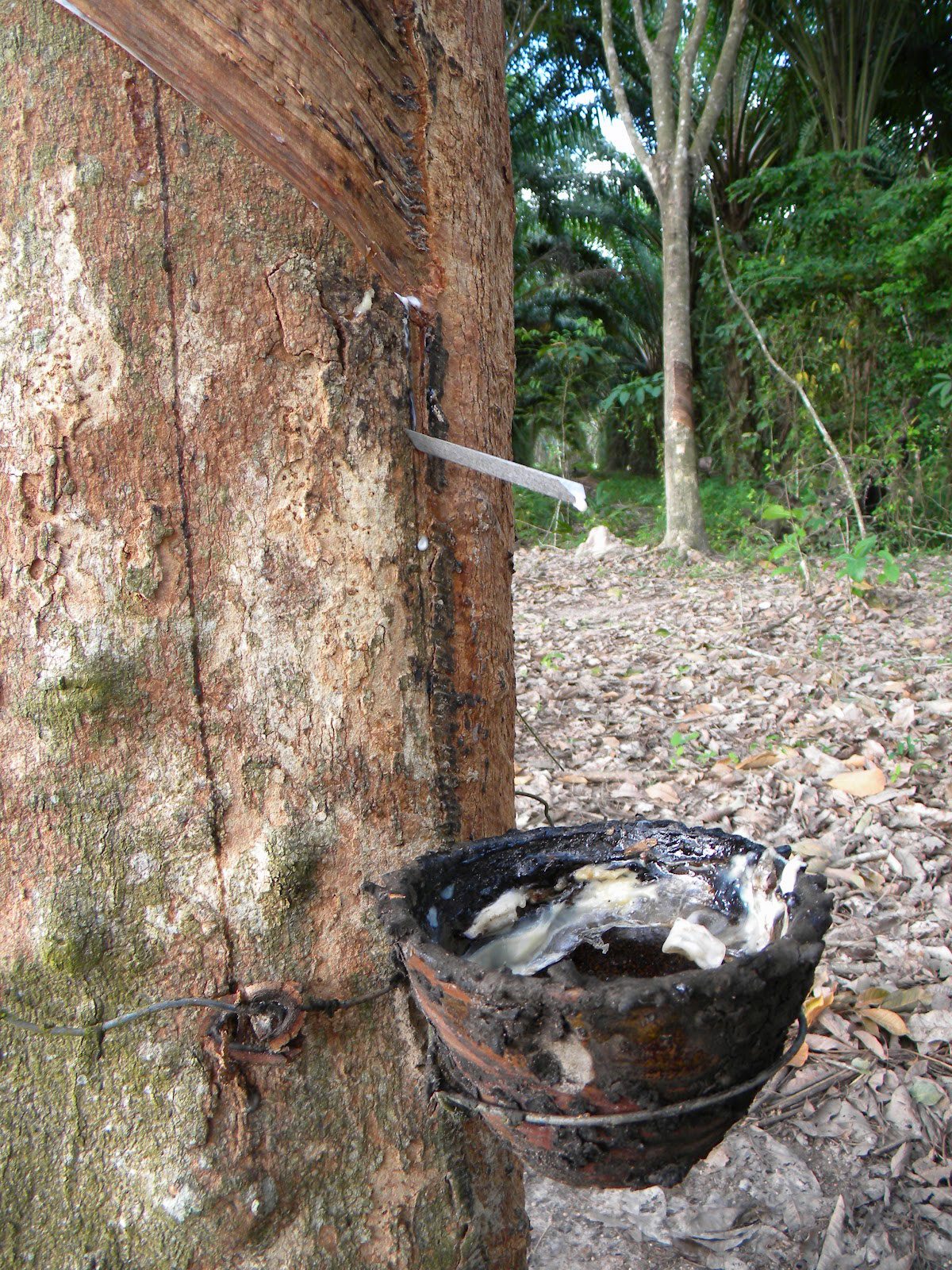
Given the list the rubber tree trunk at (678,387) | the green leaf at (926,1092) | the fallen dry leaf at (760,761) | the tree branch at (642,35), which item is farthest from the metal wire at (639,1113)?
the tree branch at (642,35)

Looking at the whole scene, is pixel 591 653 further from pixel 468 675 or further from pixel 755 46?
pixel 755 46

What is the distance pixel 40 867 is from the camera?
3.73 ft

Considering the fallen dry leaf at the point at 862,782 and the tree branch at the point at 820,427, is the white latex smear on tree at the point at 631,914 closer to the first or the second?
the fallen dry leaf at the point at 862,782

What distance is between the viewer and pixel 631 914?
1.30m

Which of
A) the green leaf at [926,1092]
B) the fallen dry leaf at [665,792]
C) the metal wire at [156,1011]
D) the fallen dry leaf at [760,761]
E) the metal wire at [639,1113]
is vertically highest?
the metal wire at [639,1113]

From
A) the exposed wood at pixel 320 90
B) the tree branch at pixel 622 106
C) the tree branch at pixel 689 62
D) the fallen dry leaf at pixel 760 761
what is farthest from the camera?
the tree branch at pixel 622 106

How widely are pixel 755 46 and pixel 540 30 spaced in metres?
3.48

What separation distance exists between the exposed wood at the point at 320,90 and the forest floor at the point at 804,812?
76.8 inches

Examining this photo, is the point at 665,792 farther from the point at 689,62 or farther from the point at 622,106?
the point at 622,106

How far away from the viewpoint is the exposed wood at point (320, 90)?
1079 millimetres

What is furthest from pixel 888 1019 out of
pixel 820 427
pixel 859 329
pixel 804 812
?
pixel 859 329

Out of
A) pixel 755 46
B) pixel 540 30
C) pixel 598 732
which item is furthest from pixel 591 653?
pixel 540 30

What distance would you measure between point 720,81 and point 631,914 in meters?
9.91

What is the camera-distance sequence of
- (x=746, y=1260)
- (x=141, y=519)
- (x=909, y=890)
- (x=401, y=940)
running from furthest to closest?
(x=909, y=890), (x=746, y=1260), (x=141, y=519), (x=401, y=940)
